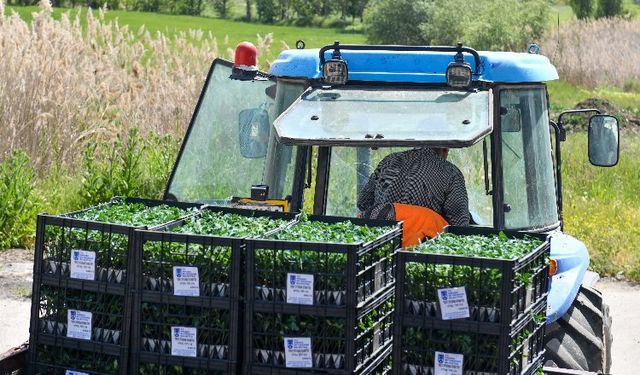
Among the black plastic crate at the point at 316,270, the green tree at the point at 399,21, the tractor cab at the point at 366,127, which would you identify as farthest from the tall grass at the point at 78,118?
the green tree at the point at 399,21

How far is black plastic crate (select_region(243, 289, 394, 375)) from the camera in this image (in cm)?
399

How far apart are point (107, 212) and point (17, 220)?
21.8ft

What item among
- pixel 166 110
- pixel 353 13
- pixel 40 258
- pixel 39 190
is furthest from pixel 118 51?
pixel 353 13

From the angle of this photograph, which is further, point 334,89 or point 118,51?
point 118,51

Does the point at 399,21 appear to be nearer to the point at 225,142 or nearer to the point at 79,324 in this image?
the point at 225,142

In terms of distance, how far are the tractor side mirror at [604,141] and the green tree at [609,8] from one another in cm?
4857

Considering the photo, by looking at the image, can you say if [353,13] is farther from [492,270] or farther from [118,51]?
[492,270]

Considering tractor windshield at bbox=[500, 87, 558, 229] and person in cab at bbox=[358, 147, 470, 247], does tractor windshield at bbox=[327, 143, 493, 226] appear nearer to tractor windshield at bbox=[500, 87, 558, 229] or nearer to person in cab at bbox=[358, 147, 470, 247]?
tractor windshield at bbox=[500, 87, 558, 229]

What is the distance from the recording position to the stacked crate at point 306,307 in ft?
13.1

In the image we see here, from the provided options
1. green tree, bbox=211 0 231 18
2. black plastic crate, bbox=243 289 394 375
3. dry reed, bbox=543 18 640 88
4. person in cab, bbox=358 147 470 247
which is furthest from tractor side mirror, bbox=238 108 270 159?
green tree, bbox=211 0 231 18

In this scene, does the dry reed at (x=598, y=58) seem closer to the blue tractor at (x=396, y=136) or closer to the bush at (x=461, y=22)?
the bush at (x=461, y=22)

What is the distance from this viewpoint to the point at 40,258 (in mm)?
4430

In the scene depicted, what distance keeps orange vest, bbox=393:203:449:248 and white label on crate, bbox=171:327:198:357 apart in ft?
4.72

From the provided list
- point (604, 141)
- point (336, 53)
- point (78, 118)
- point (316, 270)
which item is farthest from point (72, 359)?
point (78, 118)
